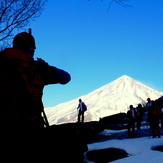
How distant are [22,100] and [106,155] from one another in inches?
228

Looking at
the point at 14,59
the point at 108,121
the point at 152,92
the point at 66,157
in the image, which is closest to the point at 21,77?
the point at 14,59

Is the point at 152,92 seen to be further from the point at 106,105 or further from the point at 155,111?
the point at 155,111

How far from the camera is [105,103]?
15850 centimetres

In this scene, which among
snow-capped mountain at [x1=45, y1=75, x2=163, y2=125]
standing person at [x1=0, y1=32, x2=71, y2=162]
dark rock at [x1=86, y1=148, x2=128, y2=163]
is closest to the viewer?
standing person at [x1=0, y1=32, x2=71, y2=162]

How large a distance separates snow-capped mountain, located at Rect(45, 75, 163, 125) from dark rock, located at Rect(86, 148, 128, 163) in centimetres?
11982

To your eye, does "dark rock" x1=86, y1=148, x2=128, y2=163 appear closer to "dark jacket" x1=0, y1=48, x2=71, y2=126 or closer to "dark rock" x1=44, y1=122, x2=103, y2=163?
"dark rock" x1=44, y1=122, x2=103, y2=163

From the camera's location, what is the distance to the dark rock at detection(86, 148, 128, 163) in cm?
647

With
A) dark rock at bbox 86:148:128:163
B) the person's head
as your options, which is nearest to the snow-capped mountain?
dark rock at bbox 86:148:128:163

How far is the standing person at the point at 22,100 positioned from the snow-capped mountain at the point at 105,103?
12540cm

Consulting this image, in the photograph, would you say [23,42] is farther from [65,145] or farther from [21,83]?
[65,145]

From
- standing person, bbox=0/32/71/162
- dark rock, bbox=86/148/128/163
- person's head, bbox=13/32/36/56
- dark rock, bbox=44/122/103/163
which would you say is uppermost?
person's head, bbox=13/32/36/56

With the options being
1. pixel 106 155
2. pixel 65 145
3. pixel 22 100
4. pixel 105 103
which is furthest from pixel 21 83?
pixel 105 103

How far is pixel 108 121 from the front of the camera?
77.8 feet

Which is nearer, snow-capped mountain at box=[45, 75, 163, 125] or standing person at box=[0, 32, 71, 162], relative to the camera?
standing person at box=[0, 32, 71, 162]
